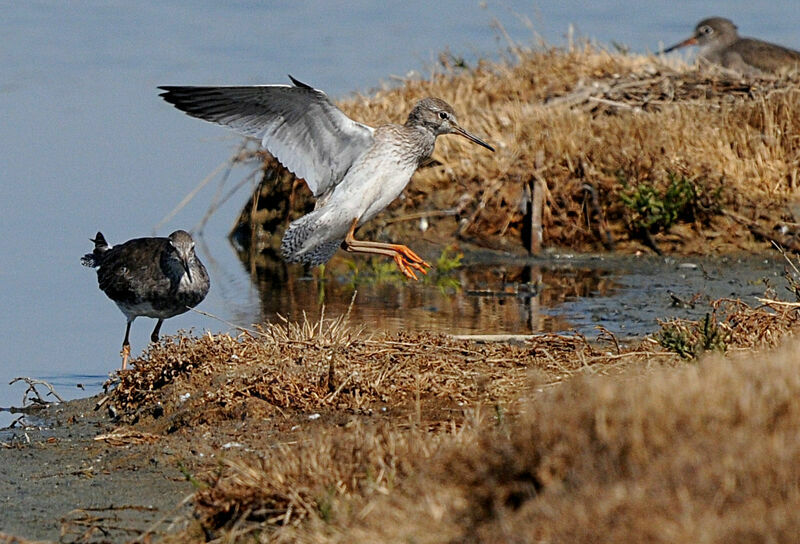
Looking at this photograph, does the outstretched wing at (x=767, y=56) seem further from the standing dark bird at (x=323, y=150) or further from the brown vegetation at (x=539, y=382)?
the standing dark bird at (x=323, y=150)

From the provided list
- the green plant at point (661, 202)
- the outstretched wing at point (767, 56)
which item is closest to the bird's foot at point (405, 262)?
the green plant at point (661, 202)

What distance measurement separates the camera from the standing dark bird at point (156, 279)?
8.33 m

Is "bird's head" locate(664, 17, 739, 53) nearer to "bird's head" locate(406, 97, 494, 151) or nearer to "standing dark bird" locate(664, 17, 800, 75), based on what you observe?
"standing dark bird" locate(664, 17, 800, 75)

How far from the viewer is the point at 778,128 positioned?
11.4m

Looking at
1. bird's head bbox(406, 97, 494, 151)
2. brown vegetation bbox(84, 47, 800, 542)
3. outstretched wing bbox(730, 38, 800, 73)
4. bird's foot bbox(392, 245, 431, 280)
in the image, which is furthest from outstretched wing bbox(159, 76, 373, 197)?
outstretched wing bbox(730, 38, 800, 73)

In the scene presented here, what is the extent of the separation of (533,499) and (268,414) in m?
2.92

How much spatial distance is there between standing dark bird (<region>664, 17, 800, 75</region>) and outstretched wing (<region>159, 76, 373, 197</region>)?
6.75 meters

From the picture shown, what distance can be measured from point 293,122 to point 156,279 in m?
1.45

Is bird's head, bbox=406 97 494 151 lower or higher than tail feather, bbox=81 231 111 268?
higher

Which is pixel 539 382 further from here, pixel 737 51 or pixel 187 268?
pixel 737 51

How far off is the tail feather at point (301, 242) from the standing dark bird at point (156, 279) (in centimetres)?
63

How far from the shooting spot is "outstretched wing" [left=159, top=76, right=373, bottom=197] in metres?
7.84

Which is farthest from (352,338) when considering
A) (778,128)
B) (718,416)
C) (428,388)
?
(778,128)

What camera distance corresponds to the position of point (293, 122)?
26.8ft
